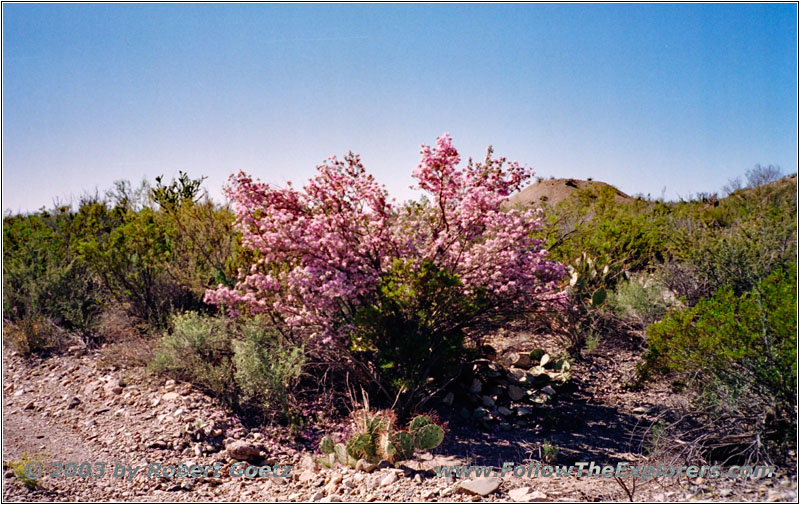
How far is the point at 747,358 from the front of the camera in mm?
4367

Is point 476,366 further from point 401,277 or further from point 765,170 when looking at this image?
point 765,170

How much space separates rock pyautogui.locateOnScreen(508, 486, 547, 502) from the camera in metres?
3.71

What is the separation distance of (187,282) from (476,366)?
4.50 metres

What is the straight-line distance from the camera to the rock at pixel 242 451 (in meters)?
4.91

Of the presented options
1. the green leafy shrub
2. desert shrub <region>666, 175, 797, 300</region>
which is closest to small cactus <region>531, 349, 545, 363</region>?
desert shrub <region>666, 175, 797, 300</region>

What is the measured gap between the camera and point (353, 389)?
5.86 metres

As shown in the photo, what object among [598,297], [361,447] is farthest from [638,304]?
[361,447]

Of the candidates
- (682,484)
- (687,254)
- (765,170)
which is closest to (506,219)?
(682,484)

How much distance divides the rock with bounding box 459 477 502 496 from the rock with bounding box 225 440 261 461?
2015 mm

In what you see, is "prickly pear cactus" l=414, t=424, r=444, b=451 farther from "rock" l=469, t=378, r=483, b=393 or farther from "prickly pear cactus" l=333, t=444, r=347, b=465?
"rock" l=469, t=378, r=483, b=393

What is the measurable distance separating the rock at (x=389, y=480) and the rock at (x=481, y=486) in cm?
54

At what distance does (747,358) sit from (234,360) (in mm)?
4753

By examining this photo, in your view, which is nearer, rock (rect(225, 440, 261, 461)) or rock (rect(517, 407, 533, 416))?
rock (rect(225, 440, 261, 461))

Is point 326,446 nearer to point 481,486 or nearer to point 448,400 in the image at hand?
point 481,486
